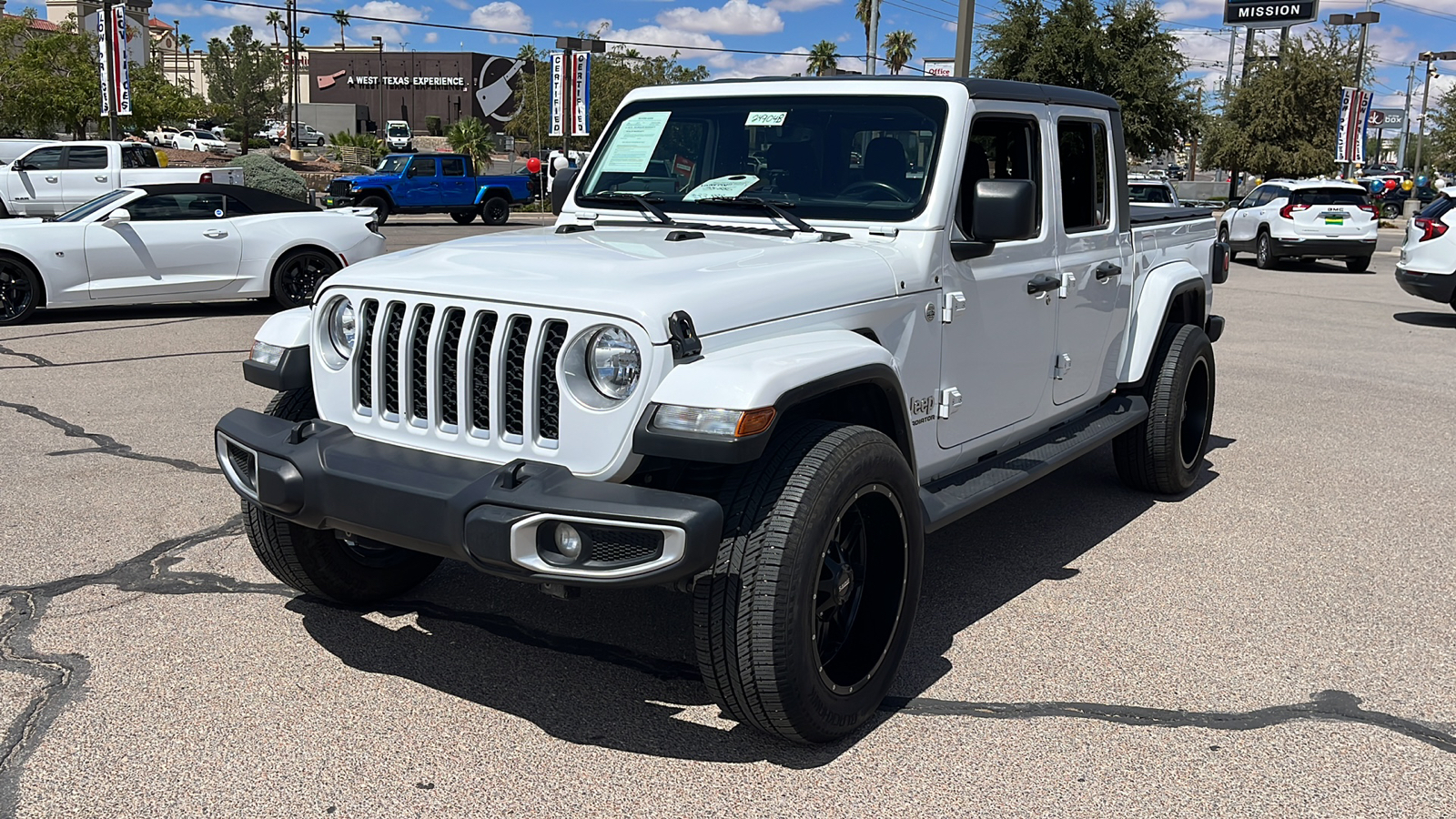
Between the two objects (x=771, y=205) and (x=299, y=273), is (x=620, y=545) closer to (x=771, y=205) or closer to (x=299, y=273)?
(x=771, y=205)

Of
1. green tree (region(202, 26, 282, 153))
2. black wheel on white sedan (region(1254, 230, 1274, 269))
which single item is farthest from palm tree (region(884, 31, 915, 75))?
black wheel on white sedan (region(1254, 230, 1274, 269))

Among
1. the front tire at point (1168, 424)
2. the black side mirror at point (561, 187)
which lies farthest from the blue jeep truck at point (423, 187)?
the front tire at point (1168, 424)

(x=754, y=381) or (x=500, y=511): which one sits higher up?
(x=754, y=381)

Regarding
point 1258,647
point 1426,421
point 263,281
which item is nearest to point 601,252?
point 1258,647

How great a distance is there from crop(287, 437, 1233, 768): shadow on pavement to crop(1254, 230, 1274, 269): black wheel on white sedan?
18.1m

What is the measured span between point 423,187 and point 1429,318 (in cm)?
2189

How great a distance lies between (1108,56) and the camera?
32.0 m

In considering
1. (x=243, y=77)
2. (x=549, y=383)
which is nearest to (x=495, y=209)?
(x=549, y=383)

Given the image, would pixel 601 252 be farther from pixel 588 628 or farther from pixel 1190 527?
pixel 1190 527

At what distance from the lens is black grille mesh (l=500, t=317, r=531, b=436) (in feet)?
11.2

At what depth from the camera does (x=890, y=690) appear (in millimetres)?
4012

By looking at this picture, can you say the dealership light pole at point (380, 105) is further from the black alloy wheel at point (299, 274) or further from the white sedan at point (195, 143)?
the black alloy wheel at point (299, 274)

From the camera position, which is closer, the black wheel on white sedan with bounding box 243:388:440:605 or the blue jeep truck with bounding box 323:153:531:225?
the black wheel on white sedan with bounding box 243:388:440:605

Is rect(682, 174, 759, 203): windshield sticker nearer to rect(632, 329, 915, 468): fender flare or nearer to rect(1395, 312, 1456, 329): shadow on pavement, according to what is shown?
rect(632, 329, 915, 468): fender flare
